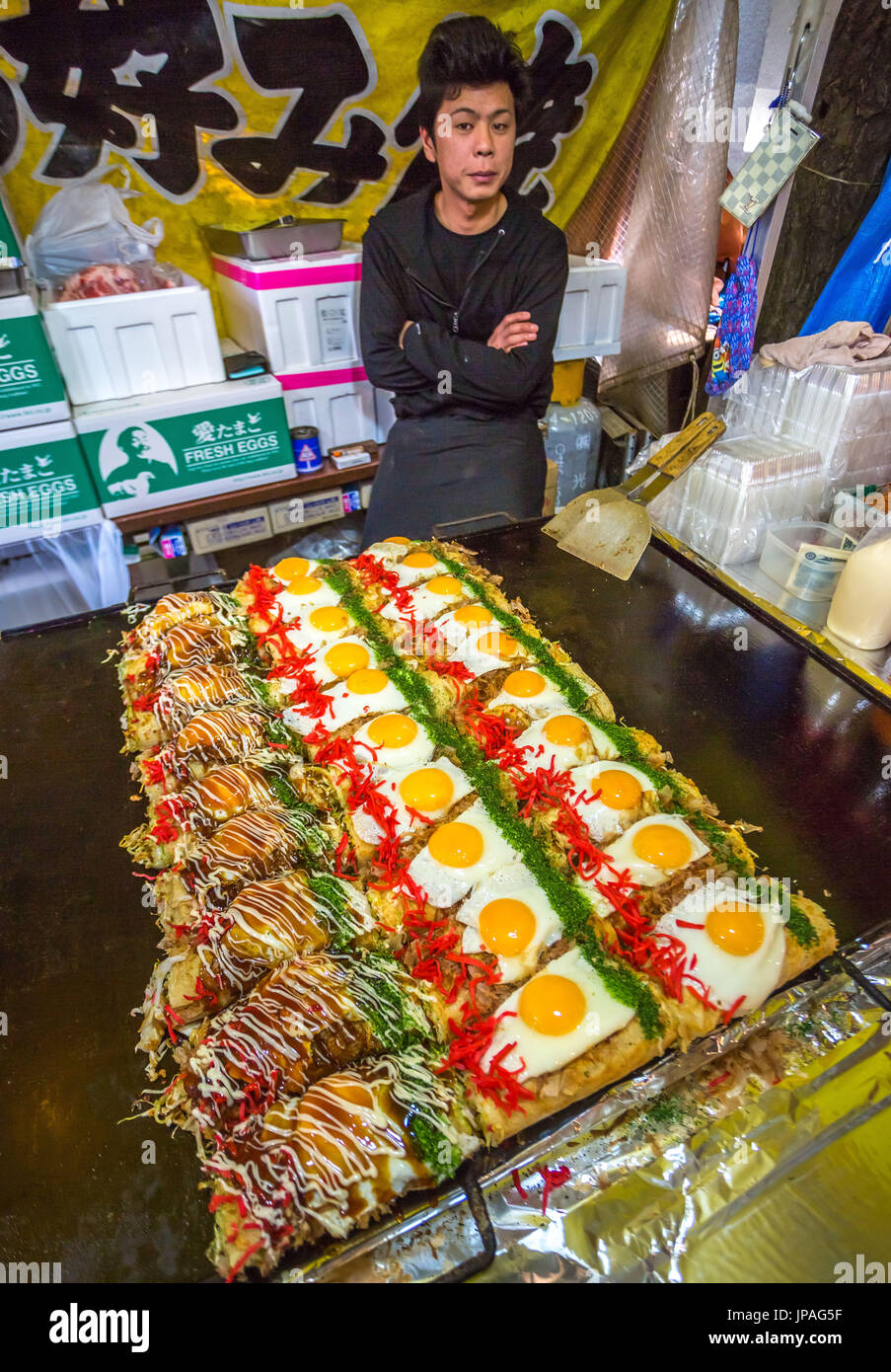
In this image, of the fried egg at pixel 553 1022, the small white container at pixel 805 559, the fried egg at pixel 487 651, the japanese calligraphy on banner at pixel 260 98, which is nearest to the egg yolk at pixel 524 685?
the fried egg at pixel 487 651

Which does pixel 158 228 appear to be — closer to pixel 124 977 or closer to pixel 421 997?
pixel 124 977

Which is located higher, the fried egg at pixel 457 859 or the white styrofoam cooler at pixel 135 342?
the white styrofoam cooler at pixel 135 342

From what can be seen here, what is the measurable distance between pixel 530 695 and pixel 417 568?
112 cm

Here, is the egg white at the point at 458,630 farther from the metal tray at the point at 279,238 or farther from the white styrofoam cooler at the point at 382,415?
the metal tray at the point at 279,238

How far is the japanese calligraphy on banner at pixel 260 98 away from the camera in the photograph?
160 inches

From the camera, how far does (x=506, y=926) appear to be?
2.17 meters

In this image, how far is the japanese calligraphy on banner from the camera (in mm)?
4066

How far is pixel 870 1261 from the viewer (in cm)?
178

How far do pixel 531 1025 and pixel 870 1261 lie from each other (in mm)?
981

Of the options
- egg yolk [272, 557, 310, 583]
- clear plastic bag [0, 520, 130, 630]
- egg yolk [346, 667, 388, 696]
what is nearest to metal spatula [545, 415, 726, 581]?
egg yolk [272, 557, 310, 583]

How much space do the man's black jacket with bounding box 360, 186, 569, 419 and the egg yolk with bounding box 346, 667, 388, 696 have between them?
2.34 meters

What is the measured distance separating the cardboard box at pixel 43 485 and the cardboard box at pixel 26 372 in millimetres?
77

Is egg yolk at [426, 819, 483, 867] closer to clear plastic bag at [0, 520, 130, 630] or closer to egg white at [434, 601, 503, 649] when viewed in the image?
egg white at [434, 601, 503, 649]

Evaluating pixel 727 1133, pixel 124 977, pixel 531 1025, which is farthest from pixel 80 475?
pixel 727 1133
